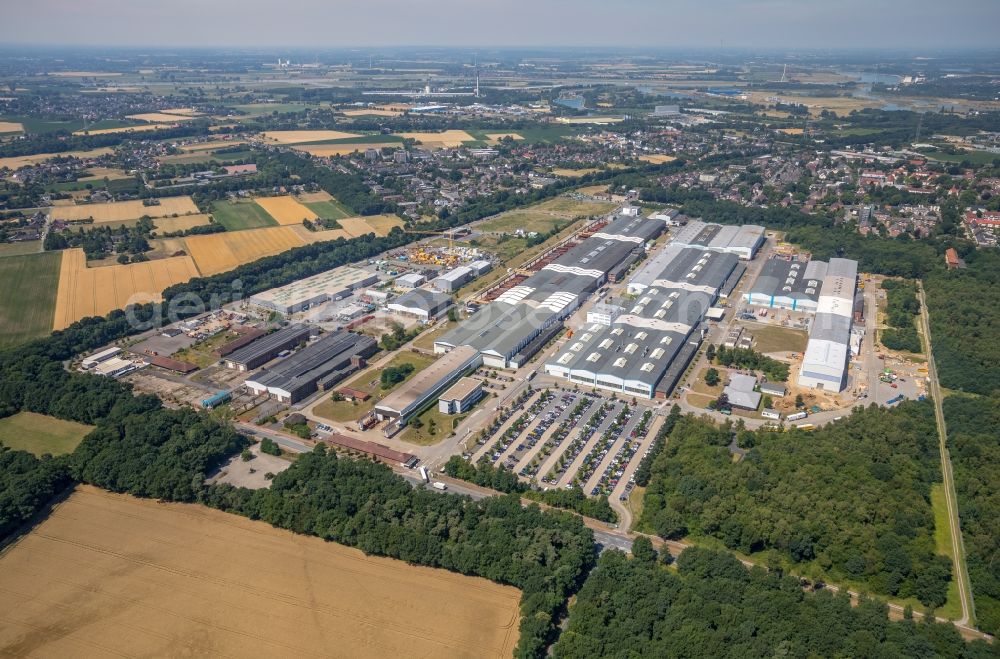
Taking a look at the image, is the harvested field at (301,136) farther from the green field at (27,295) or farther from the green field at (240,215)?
the green field at (27,295)

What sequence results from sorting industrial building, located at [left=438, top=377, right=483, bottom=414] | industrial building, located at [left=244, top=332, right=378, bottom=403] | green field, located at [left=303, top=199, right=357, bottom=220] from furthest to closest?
green field, located at [left=303, top=199, right=357, bottom=220] → industrial building, located at [left=244, top=332, right=378, bottom=403] → industrial building, located at [left=438, top=377, right=483, bottom=414]

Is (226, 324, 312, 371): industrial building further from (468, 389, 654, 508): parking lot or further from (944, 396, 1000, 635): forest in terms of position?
(944, 396, 1000, 635): forest

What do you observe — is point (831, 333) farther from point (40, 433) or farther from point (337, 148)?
point (337, 148)

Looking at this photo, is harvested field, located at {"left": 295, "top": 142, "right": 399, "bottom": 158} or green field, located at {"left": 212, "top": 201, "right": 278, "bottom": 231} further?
harvested field, located at {"left": 295, "top": 142, "right": 399, "bottom": 158}

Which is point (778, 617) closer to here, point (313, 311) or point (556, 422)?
point (556, 422)

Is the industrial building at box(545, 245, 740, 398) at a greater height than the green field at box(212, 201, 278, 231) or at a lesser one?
lesser

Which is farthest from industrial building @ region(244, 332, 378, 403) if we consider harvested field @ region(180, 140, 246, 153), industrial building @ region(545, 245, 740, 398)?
harvested field @ region(180, 140, 246, 153)
